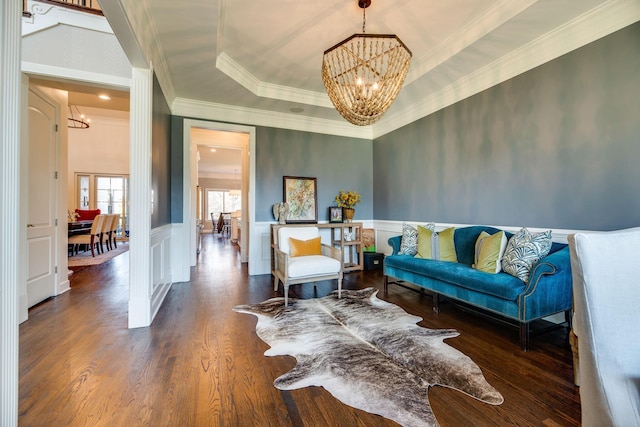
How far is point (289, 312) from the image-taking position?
3.04 m

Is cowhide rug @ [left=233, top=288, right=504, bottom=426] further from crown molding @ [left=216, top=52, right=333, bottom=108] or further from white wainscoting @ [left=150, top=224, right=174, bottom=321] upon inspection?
crown molding @ [left=216, top=52, right=333, bottom=108]

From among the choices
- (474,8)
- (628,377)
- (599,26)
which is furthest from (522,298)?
(474,8)

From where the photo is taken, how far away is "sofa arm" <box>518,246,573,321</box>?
2.24 m

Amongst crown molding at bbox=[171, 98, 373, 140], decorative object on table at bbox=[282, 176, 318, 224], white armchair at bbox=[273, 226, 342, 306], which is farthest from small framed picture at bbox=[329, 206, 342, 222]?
crown molding at bbox=[171, 98, 373, 140]

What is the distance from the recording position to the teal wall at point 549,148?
2336 millimetres

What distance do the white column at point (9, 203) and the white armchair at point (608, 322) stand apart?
75.9 inches

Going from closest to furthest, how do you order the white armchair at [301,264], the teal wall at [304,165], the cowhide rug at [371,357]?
the cowhide rug at [371,357] → the white armchair at [301,264] → the teal wall at [304,165]

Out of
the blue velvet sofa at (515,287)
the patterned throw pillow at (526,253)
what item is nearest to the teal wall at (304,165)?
the blue velvet sofa at (515,287)

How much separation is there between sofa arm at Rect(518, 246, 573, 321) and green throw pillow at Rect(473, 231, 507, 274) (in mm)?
412

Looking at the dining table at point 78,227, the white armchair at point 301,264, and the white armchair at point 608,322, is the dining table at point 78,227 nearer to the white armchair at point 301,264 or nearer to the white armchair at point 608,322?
the white armchair at point 301,264

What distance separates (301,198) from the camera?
→ 5.16 m

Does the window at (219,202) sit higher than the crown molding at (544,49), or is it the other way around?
the crown molding at (544,49)

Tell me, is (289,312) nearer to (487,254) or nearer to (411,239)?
(411,239)

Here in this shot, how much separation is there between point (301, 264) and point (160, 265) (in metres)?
1.75
